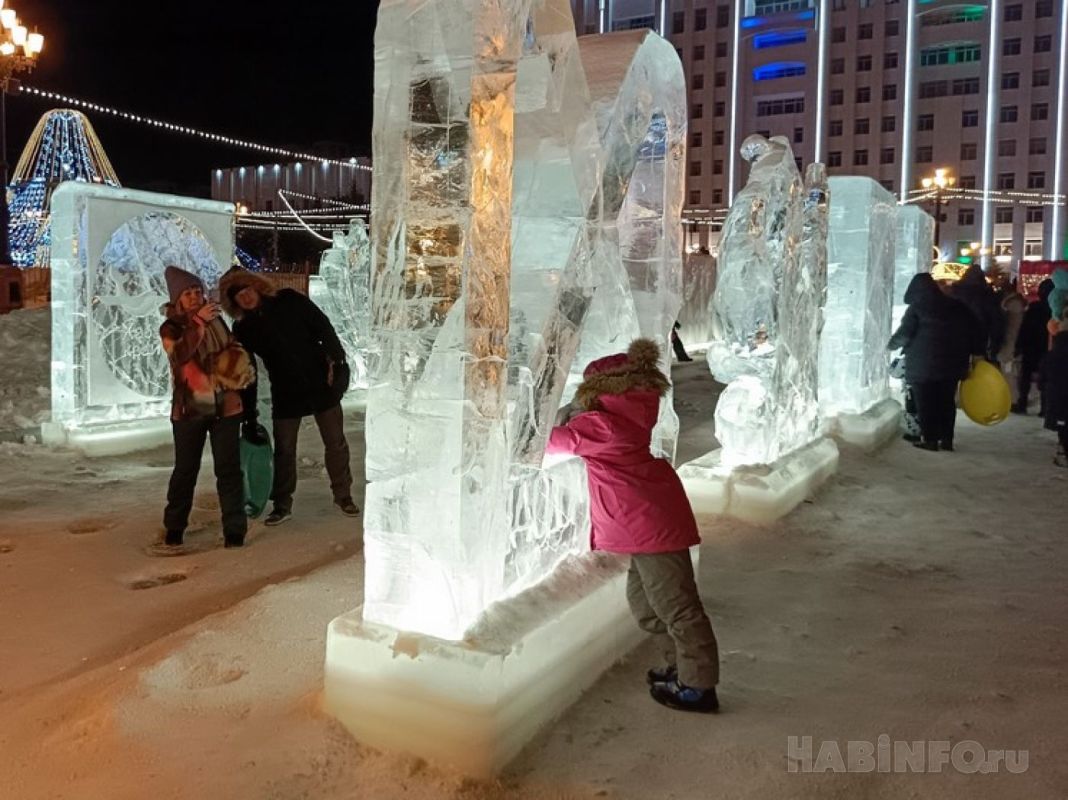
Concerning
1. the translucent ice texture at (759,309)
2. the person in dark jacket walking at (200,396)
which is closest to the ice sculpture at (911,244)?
the translucent ice texture at (759,309)

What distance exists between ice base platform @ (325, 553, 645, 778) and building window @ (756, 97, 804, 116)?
→ 64.1m

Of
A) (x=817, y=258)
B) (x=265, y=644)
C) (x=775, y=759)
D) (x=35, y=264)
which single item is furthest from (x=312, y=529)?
(x=35, y=264)

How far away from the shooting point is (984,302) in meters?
11.1

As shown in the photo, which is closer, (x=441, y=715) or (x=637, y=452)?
(x=441, y=715)

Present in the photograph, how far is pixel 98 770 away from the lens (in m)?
2.78

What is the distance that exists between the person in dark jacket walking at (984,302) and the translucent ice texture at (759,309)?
4646mm

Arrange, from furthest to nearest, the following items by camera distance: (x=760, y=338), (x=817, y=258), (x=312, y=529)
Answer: (x=817, y=258)
(x=760, y=338)
(x=312, y=529)

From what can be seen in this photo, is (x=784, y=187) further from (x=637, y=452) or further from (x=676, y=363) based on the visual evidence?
(x=676, y=363)

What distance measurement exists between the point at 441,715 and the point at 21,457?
6286 millimetres

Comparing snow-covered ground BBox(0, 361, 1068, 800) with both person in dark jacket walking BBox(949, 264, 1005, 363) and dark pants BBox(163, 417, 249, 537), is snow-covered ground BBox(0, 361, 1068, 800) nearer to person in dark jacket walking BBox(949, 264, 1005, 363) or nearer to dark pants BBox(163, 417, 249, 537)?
dark pants BBox(163, 417, 249, 537)

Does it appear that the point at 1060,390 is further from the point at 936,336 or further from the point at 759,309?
the point at 759,309

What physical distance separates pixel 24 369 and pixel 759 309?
9.14 metres

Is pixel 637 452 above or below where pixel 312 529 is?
above

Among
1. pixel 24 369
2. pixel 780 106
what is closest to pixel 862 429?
pixel 24 369
